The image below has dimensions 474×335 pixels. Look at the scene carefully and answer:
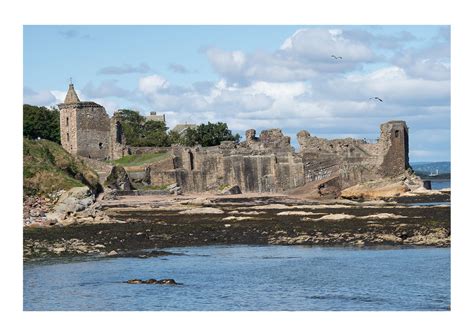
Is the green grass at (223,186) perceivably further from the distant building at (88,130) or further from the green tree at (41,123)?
the green tree at (41,123)

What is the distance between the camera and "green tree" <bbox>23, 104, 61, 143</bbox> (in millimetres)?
94750

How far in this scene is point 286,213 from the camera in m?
51.8

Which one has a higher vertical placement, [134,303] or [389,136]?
[389,136]

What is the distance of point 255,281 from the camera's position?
29.1m

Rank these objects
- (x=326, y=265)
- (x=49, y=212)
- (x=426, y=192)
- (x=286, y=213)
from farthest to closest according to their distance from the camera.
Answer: (x=426, y=192), (x=286, y=213), (x=49, y=212), (x=326, y=265)

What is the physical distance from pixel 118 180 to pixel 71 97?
17.9 meters

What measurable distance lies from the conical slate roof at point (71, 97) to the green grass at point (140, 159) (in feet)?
21.3

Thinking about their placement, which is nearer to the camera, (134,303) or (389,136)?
(134,303)

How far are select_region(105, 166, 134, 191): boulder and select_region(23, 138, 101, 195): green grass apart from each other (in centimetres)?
507

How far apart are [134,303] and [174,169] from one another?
55255 mm

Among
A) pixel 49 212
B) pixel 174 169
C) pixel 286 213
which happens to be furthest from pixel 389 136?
pixel 49 212

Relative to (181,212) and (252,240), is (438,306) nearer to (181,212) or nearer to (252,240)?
(252,240)

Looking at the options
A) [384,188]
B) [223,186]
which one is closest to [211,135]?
[223,186]

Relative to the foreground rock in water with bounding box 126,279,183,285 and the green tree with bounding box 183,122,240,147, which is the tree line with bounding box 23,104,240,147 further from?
the foreground rock in water with bounding box 126,279,183,285
